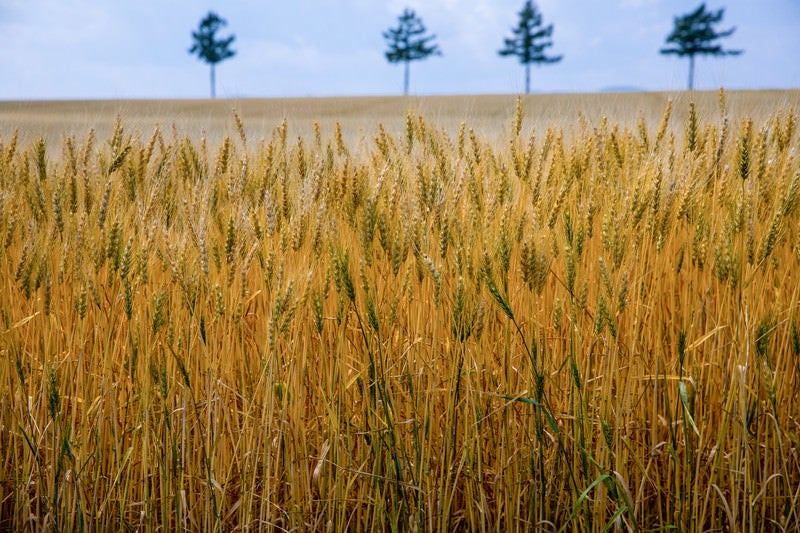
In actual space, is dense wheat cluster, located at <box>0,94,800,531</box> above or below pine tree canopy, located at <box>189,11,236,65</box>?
below

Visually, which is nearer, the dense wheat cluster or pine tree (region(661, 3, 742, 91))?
the dense wheat cluster

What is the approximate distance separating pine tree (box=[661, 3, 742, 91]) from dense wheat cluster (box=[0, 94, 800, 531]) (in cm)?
4380

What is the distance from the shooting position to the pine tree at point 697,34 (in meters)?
40.7

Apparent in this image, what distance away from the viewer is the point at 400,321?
1.80 m

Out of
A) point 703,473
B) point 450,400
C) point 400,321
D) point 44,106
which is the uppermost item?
point 44,106

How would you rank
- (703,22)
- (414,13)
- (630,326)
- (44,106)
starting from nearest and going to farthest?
(630,326)
(44,106)
(703,22)
(414,13)

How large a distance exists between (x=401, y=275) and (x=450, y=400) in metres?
0.45

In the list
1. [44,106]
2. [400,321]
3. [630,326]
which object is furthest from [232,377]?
[44,106]

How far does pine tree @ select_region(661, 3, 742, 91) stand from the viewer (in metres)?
40.7

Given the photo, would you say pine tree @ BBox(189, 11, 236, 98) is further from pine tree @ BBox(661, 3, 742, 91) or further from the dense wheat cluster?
the dense wheat cluster

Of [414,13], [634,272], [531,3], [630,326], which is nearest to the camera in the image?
[630,326]

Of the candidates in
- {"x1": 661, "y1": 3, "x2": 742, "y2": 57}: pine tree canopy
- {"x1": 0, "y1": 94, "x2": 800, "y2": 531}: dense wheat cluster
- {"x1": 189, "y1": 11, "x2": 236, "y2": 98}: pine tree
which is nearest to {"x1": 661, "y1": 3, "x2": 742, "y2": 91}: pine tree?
{"x1": 661, "y1": 3, "x2": 742, "y2": 57}: pine tree canopy

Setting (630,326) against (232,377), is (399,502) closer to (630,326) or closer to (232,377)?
(232,377)

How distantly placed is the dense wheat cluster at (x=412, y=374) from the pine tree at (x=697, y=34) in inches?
1724
